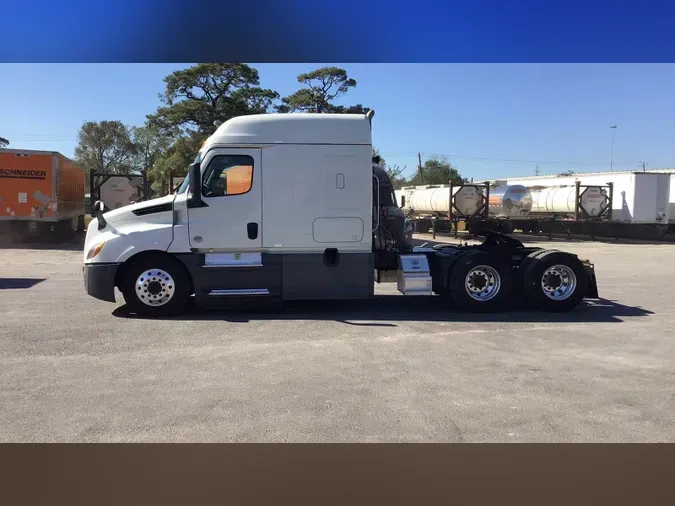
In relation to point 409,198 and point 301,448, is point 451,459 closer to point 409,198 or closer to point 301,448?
point 301,448

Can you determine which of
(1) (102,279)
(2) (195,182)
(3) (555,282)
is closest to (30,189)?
(1) (102,279)

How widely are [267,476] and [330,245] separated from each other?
18.5ft

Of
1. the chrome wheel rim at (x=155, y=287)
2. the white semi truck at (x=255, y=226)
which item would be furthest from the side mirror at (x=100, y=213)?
the chrome wheel rim at (x=155, y=287)

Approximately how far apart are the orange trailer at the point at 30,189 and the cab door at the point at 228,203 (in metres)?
16.1

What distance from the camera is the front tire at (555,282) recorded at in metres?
9.47

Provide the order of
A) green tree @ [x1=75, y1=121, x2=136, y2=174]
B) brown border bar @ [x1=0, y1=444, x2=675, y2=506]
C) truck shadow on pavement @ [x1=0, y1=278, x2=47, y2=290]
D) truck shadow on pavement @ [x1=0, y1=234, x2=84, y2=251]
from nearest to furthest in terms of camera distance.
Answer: brown border bar @ [x1=0, y1=444, x2=675, y2=506] → truck shadow on pavement @ [x1=0, y1=278, x2=47, y2=290] → truck shadow on pavement @ [x1=0, y1=234, x2=84, y2=251] → green tree @ [x1=75, y1=121, x2=136, y2=174]

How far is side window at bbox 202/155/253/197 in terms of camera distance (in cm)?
891

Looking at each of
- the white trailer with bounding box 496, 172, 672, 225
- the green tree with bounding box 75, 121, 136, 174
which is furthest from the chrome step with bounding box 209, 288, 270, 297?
the green tree with bounding box 75, 121, 136, 174

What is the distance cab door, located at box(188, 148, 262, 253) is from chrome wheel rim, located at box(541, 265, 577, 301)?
4.89m

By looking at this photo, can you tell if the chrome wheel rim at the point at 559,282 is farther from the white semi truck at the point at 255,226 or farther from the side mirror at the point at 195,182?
the side mirror at the point at 195,182

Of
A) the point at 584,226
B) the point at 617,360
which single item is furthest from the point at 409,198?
the point at 617,360

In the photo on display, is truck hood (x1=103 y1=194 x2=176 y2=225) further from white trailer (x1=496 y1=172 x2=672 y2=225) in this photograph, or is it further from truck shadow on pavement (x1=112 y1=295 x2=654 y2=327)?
white trailer (x1=496 y1=172 x2=672 y2=225)

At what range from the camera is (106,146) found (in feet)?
203

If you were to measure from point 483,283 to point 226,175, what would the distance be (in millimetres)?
4652
